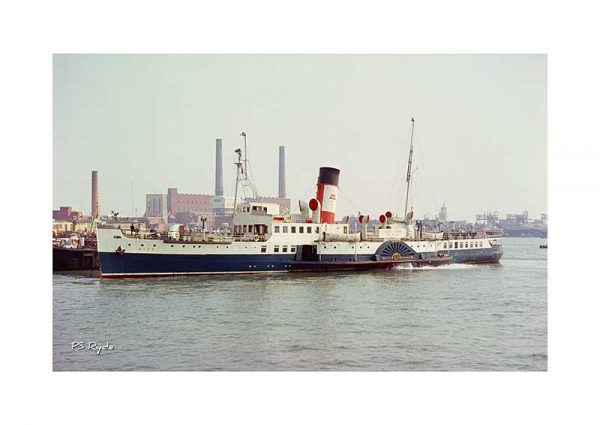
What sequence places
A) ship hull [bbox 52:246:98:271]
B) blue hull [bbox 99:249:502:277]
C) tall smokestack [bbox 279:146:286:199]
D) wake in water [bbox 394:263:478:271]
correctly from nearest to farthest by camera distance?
tall smokestack [bbox 279:146:286:199], blue hull [bbox 99:249:502:277], wake in water [bbox 394:263:478:271], ship hull [bbox 52:246:98:271]

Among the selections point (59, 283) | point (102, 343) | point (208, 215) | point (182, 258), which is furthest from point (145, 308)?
point (208, 215)

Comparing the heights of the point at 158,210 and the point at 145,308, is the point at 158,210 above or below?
above

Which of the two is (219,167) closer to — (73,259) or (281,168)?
(281,168)

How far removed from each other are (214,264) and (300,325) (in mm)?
6877

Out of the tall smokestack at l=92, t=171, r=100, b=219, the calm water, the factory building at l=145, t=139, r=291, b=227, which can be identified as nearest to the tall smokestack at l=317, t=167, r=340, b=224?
the factory building at l=145, t=139, r=291, b=227

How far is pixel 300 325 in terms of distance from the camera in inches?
462

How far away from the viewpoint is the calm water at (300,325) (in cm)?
994

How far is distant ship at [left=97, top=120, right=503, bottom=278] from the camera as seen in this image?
17.5 metres

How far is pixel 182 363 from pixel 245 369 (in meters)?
1.04

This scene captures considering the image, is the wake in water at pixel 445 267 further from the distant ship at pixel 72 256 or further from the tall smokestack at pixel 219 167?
the distant ship at pixel 72 256

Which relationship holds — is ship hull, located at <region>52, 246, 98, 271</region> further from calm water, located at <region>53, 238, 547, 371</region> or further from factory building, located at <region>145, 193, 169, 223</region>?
factory building, located at <region>145, 193, 169, 223</region>

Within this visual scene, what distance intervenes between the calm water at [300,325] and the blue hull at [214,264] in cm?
68

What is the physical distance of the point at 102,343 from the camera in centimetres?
1051

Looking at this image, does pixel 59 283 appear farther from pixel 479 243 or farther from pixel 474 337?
pixel 479 243
